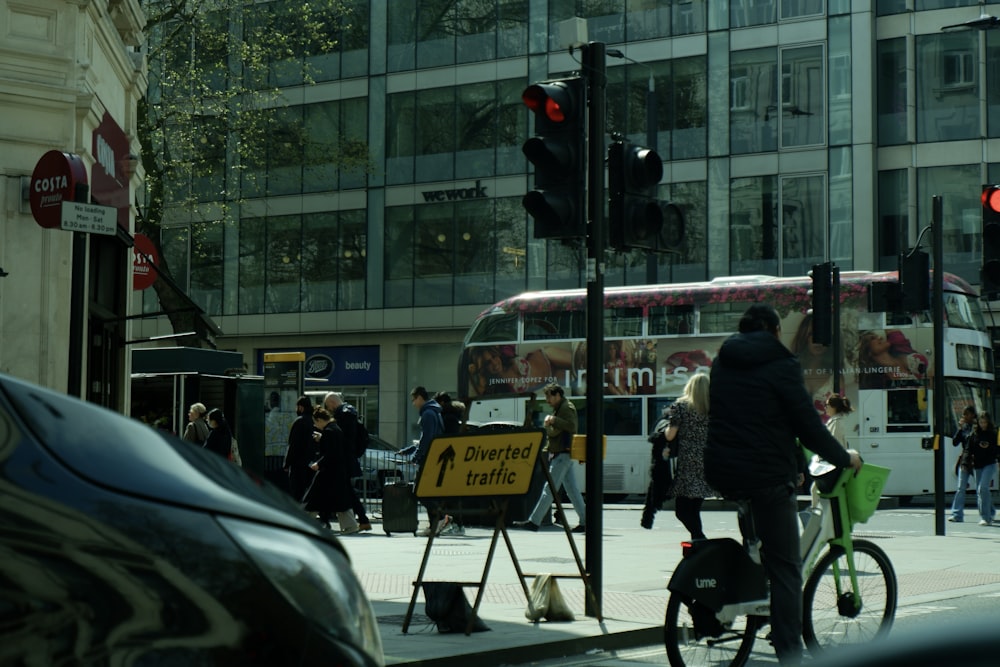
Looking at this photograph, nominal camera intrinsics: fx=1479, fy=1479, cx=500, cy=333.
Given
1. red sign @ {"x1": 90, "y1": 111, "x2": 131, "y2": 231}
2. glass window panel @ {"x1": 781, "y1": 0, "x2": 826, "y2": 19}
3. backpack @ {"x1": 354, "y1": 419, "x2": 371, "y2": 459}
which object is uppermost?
glass window panel @ {"x1": 781, "y1": 0, "x2": 826, "y2": 19}

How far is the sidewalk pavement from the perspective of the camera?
8.15 meters

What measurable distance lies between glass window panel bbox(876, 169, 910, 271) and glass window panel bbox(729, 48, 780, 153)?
293 cm

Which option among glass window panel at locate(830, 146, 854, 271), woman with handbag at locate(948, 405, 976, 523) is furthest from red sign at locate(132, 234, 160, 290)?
glass window panel at locate(830, 146, 854, 271)

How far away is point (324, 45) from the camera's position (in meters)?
30.4

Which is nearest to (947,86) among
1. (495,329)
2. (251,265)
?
(495,329)

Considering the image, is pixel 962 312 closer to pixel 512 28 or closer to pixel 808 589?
pixel 512 28

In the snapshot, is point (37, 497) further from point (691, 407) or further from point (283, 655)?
point (691, 407)

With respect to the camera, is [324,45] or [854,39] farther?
[854,39]

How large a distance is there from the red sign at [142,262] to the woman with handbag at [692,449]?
27.6 feet

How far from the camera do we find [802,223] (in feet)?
121

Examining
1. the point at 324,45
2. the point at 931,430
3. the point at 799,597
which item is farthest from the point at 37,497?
the point at 324,45

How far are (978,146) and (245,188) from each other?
2153 cm

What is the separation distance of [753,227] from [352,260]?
12090 mm

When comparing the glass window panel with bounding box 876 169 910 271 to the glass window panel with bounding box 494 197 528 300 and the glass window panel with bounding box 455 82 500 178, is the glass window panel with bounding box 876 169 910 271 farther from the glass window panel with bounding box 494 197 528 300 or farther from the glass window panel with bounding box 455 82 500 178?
the glass window panel with bounding box 455 82 500 178
